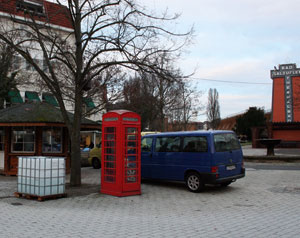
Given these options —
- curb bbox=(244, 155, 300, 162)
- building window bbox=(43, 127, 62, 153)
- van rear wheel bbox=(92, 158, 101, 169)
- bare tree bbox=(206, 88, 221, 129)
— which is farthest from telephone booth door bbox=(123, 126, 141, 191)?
bare tree bbox=(206, 88, 221, 129)

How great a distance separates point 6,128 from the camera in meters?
16.4

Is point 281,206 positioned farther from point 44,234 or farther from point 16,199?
point 16,199

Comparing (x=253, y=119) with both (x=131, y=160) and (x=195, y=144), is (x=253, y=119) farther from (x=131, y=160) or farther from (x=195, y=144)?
(x=131, y=160)

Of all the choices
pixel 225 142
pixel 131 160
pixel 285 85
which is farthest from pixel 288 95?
pixel 131 160

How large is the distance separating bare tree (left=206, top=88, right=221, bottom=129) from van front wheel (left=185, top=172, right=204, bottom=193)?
50.5 metres

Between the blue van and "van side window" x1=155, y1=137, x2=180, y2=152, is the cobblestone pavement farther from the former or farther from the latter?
"van side window" x1=155, y1=137, x2=180, y2=152

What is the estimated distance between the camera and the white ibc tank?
9570 mm

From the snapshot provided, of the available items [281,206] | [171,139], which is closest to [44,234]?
[281,206]

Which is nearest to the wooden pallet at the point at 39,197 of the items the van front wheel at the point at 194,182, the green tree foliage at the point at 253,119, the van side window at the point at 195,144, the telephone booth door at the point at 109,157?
the telephone booth door at the point at 109,157

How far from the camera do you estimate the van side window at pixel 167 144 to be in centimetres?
1178

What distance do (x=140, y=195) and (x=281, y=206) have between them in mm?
4222

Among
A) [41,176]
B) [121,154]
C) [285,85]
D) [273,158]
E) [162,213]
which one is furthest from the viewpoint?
[285,85]

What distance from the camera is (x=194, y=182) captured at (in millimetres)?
11023

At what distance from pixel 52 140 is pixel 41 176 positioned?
24.2 ft
